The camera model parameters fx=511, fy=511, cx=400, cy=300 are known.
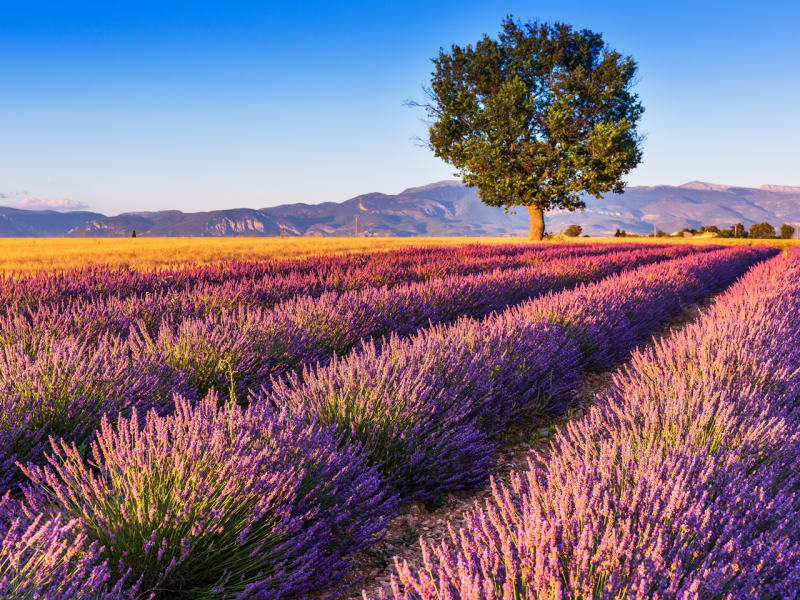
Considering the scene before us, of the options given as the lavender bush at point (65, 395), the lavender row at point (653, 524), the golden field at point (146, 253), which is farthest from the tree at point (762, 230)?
the lavender bush at point (65, 395)

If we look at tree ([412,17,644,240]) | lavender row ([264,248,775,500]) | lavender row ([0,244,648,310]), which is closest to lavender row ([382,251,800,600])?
lavender row ([264,248,775,500])

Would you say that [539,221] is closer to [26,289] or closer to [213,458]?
[26,289]

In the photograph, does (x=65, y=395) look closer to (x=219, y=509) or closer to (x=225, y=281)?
(x=219, y=509)

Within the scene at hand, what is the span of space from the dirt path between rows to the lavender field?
0.05 metres

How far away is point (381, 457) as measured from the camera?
7.95 feet

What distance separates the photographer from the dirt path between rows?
6.52 ft

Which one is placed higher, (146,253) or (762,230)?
(762,230)

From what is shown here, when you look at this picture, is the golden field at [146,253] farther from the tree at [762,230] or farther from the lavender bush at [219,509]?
the tree at [762,230]

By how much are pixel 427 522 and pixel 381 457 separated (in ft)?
1.26

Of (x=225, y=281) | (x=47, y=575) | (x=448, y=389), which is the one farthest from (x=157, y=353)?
(x=225, y=281)

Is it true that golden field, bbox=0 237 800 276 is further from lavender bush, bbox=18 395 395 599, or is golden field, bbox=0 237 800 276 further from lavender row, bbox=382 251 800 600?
lavender row, bbox=382 251 800 600

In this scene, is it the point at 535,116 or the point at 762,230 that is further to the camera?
the point at 762,230

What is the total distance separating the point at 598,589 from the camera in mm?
1179

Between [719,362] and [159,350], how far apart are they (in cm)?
352
